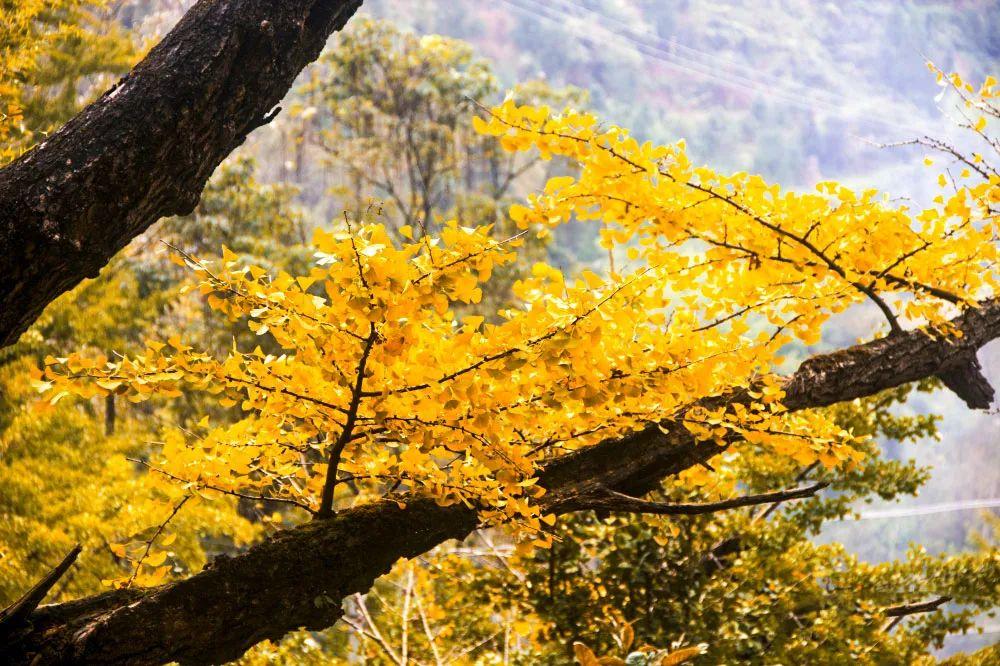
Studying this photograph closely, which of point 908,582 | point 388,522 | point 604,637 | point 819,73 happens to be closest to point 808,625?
point 908,582

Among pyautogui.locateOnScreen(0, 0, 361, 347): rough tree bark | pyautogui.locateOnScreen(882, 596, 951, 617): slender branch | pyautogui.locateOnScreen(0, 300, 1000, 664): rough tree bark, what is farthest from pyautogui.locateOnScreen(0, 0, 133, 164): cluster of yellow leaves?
pyautogui.locateOnScreen(882, 596, 951, 617): slender branch

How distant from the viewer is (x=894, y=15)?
34.7m

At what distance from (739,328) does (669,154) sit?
0.55m

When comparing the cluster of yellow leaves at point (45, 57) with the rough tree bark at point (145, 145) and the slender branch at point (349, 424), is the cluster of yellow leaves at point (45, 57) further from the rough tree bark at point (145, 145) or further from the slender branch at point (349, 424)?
the slender branch at point (349, 424)

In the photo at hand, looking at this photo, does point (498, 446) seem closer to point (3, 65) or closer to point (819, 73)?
point (3, 65)

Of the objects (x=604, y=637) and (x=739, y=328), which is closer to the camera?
(x=739, y=328)

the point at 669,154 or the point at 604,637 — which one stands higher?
the point at 669,154

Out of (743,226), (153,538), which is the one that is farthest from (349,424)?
(743,226)

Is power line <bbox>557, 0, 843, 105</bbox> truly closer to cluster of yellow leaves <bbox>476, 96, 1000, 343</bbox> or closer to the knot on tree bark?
the knot on tree bark

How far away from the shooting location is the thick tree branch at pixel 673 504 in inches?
65.6

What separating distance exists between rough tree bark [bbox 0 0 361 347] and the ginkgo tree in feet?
0.87

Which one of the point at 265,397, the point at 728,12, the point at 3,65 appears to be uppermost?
the point at 728,12

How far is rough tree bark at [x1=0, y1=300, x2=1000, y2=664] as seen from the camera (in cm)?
148

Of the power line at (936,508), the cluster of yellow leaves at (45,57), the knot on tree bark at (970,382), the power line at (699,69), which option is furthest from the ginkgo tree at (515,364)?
the power line at (699,69)
